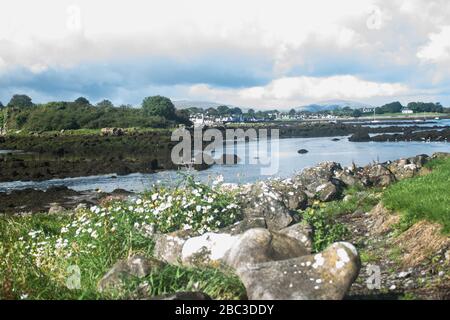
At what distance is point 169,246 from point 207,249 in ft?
3.07

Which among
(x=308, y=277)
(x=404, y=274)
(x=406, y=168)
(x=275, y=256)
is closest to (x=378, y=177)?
(x=406, y=168)

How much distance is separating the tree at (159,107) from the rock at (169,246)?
123346mm

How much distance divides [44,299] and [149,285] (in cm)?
159

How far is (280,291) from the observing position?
698cm

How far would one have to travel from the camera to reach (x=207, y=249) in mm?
9305

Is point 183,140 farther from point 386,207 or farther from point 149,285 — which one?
point 149,285

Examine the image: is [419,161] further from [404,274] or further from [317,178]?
[404,274]

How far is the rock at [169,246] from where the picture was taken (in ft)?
32.1

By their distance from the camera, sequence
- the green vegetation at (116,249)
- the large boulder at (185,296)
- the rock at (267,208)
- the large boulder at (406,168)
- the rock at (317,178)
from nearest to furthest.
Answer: the large boulder at (185,296) < the green vegetation at (116,249) < the rock at (267,208) < the rock at (317,178) < the large boulder at (406,168)

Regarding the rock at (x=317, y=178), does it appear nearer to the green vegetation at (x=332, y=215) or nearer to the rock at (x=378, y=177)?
the rock at (x=378, y=177)

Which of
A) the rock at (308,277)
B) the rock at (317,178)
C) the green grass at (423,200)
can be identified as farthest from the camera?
the rock at (317,178)

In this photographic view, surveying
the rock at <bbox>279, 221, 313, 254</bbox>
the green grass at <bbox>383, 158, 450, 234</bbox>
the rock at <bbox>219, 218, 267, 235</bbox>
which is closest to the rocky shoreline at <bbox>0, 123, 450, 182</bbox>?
the green grass at <bbox>383, 158, 450, 234</bbox>

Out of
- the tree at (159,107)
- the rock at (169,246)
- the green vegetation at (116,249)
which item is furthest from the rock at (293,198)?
the tree at (159,107)

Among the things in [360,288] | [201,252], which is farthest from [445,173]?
[201,252]
